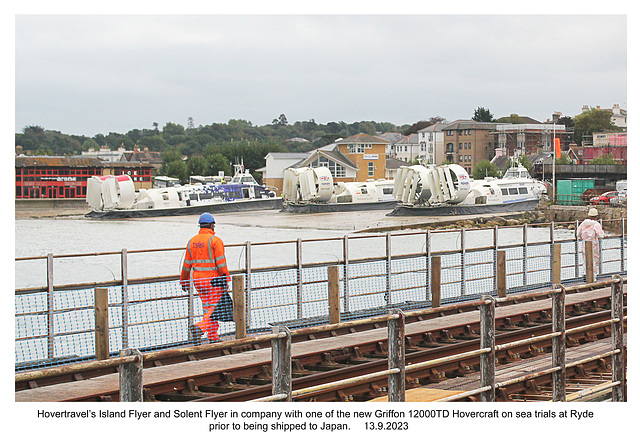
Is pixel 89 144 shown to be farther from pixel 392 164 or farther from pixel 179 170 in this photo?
pixel 392 164

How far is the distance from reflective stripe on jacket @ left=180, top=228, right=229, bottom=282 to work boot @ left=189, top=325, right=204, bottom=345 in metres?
1.27

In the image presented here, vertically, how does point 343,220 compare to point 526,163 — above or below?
below

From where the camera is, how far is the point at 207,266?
39.1 feet

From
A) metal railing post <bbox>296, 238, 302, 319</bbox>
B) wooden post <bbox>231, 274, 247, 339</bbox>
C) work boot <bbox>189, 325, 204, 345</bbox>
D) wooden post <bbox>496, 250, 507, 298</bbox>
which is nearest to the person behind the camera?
wooden post <bbox>231, 274, 247, 339</bbox>

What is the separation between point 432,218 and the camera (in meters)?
69.5

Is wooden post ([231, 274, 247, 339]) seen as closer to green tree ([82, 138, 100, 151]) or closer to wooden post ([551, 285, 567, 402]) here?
wooden post ([551, 285, 567, 402])

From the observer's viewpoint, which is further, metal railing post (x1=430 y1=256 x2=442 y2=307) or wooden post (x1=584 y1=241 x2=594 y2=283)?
wooden post (x1=584 y1=241 x2=594 y2=283)

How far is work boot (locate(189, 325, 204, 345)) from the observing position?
12898 mm

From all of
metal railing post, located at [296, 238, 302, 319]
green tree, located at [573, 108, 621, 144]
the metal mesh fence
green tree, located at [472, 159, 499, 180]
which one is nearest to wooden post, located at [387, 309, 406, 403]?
the metal mesh fence

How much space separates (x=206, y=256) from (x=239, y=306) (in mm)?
1375

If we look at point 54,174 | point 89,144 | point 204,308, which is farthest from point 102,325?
point 89,144

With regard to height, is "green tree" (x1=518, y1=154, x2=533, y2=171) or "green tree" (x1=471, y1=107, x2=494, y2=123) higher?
"green tree" (x1=471, y1=107, x2=494, y2=123)
